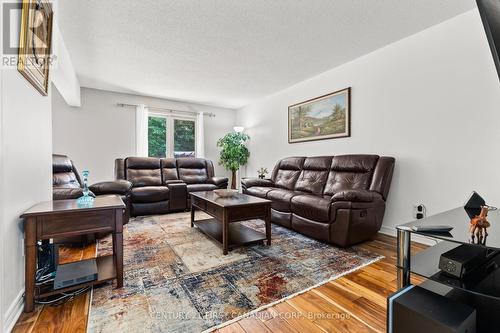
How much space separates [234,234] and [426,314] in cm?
194

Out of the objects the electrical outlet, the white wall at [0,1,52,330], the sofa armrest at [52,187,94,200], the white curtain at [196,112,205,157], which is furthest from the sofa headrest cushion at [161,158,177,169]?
the electrical outlet

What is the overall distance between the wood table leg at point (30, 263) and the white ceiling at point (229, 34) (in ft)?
6.33

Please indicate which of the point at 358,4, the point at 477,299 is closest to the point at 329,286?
the point at 477,299

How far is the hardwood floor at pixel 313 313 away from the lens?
1244 millimetres

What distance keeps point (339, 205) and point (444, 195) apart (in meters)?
1.09

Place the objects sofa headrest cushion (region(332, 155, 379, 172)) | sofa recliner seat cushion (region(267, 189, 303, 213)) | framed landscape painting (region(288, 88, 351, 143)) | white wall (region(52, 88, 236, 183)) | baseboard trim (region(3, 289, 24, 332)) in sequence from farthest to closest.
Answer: white wall (region(52, 88, 236, 183)) → framed landscape painting (region(288, 88, 351, 143)) → sofa recliner seat cushion (region(267, 189, 303, 213)) → sofa headrest cushion (region(332, 155, 379, 172)) → baseboard trim (region(3, 289, 24, 332))

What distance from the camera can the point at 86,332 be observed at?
47.1 inches

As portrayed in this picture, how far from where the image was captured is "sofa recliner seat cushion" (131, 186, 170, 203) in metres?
3.73

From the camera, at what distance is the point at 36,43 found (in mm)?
1494

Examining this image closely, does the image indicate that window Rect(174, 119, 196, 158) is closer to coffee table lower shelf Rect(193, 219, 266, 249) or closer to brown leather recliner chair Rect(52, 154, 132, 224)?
brown leather recliner chair Rect(52, 154, 132, 224)

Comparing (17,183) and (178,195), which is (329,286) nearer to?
(17,183)

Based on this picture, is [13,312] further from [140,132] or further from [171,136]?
[171,136]

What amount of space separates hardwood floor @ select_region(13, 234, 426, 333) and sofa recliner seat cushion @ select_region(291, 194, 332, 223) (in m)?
0.76

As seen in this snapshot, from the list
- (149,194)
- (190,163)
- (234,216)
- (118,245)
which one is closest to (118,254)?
(118,245)
